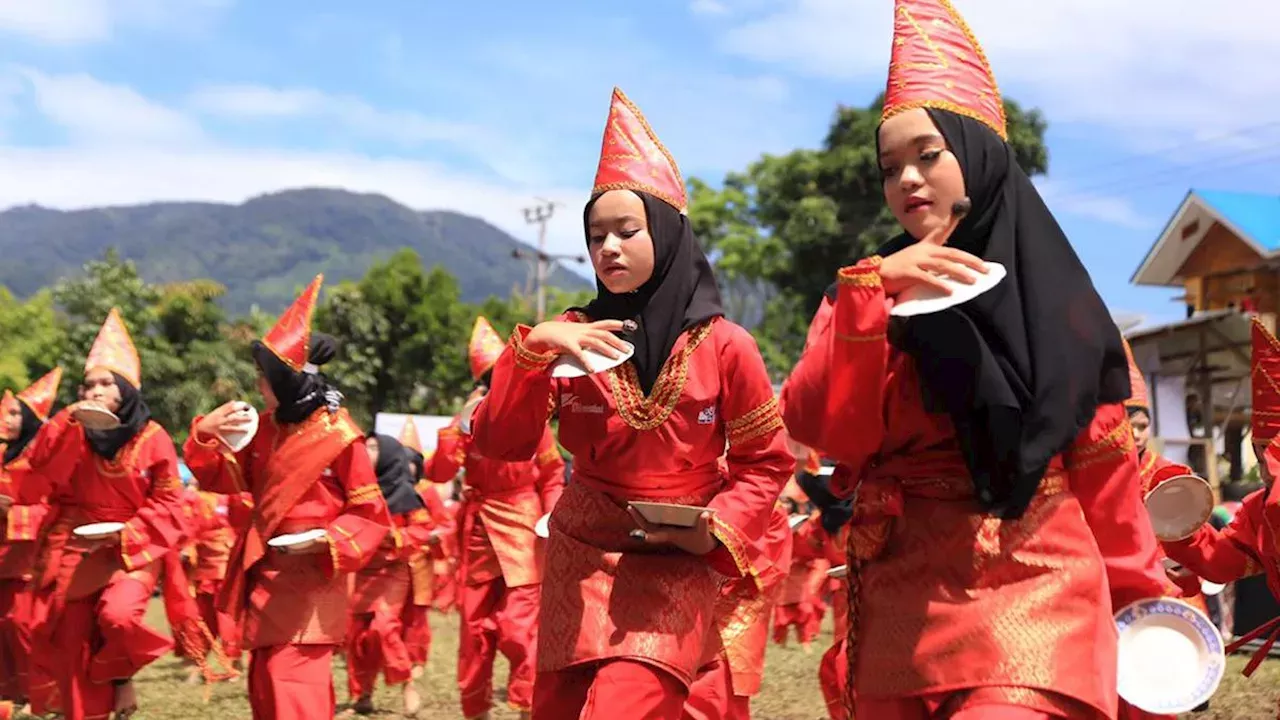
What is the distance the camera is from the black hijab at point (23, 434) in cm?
995

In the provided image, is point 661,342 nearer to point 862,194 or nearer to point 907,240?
point 907,240

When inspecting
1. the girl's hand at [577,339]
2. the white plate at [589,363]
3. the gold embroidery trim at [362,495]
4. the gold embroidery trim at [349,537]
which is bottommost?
the gold embroidery trim at [349,537]

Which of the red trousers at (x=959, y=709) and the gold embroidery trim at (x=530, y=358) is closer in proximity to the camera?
the red trousers at (x=959, y=709)

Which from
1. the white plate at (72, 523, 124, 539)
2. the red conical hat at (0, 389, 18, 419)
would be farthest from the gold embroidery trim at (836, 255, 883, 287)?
the red conical hat at (0, 389, 18, 419)

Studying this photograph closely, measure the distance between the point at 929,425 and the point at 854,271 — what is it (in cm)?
42

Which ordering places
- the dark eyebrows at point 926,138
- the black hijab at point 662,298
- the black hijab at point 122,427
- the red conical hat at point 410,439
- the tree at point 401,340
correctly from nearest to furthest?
the dark eyebrows at point 926,138, the black hijab at point 662,298, the black hijab at point 122,427, the red conical hat at point 410,439, the tree at point 401,340

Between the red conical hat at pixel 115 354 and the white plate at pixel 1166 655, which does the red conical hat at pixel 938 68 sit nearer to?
the white plate at pixel 1166 655

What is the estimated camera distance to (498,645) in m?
8.50

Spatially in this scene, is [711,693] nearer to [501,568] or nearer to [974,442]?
[974,442]

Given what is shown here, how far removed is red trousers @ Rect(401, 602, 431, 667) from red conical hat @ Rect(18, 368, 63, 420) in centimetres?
305

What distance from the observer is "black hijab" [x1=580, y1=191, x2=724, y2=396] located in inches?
159

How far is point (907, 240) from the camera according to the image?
10.1 ft

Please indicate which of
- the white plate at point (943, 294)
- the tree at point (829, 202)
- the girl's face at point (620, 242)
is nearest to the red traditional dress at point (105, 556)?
the girl's face at point (620, 242)

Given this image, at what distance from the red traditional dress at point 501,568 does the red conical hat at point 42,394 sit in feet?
12.1
